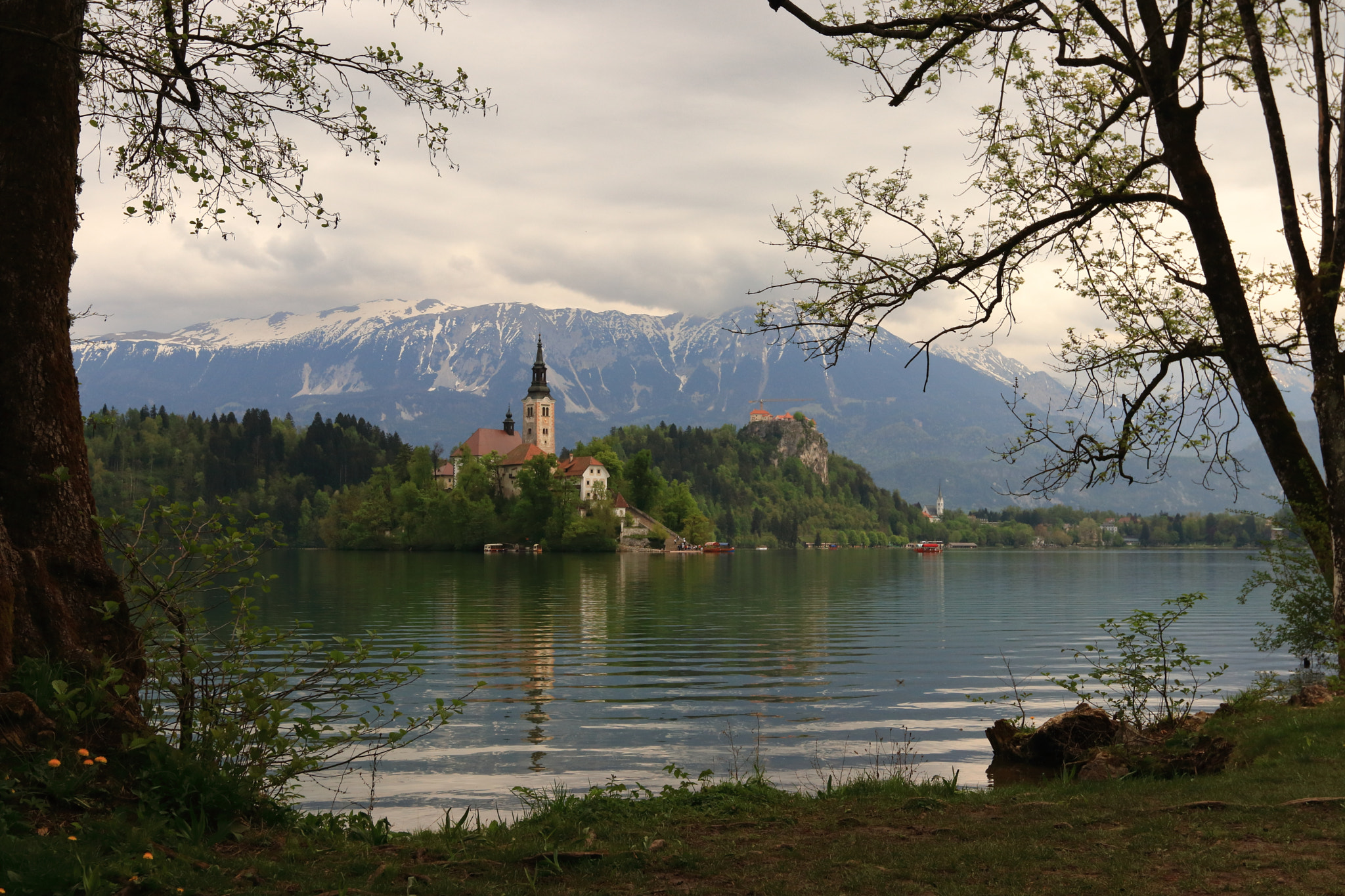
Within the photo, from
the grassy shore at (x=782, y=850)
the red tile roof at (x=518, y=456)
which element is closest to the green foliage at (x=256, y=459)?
the red tile roof at (x=518, y=456)

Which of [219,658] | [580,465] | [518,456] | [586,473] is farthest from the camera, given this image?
[518,456]

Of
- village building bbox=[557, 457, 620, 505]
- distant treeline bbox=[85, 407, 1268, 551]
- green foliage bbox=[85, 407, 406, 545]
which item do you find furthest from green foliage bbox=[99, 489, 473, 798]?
green foliage bbox=[85, 407, 406, 545]

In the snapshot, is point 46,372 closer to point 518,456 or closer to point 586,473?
point 586,473

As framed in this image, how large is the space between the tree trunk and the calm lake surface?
6.10 m

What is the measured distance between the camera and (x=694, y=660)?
1289 inches

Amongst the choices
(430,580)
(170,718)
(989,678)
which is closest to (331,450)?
(430,580)

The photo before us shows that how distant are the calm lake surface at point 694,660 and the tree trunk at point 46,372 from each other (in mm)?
6099

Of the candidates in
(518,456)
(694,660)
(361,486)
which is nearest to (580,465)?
(518,456)

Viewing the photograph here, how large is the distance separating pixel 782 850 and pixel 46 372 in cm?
698

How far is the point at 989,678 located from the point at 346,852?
25.9 metres

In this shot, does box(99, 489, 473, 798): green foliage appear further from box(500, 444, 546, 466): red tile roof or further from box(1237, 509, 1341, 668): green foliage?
box(500, 444, 546, 466): red tile roof

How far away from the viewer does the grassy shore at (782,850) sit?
6398 mm

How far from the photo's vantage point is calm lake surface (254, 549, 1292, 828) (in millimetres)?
17484

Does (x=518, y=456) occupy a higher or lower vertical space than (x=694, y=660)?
higher
